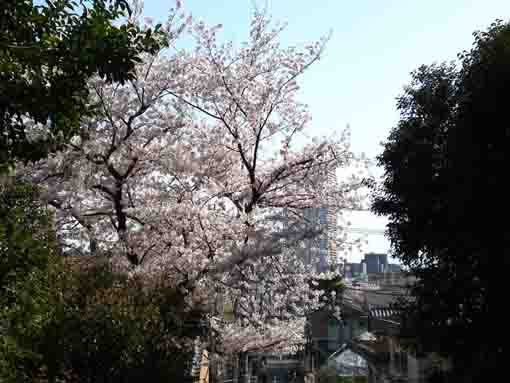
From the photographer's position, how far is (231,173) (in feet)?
46.1

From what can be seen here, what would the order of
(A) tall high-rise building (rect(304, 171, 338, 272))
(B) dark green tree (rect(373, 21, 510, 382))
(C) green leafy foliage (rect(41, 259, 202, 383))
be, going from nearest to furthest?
1. (B) dark green tree (rect(373, 21, 510, 382))
2. (C) green leafy foliage (rect(41, 259, 202, 383))
3. (A) tall high-rise building (rect(304, 171, 338, 272))

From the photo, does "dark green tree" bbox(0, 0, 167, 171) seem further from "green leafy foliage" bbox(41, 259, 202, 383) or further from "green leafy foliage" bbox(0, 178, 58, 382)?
"green leafy foliage" bbox(41, 259, 202, 383)

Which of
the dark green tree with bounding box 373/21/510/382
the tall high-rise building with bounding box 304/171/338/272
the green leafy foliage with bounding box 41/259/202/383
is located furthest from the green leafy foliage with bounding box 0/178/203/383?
the dark green tree with bounding box 373/21/510/382

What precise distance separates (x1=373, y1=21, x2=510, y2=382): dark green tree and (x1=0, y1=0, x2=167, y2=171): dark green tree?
19.4 feet

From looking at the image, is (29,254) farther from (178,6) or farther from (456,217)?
(178,6)

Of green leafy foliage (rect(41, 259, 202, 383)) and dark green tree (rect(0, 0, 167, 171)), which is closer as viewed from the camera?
dark green tree (rect(0, 0, 167, 171))

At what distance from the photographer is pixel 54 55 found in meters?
5.25

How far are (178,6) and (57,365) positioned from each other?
892 centimetres

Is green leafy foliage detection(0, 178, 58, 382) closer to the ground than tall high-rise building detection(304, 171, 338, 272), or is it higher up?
closer to the ground

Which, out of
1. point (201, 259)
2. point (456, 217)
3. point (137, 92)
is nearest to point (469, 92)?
point (456, 217)

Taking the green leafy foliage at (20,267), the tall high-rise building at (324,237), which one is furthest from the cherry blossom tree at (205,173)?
the green leafy foliage at (20,267)

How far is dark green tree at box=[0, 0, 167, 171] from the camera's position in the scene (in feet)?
16.9

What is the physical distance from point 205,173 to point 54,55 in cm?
848

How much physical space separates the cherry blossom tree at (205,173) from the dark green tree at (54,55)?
625cm
